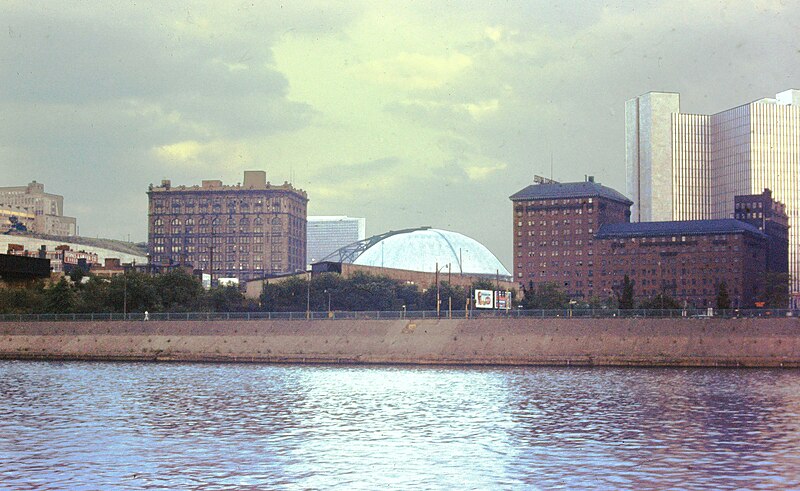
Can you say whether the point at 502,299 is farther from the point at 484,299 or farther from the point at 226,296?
the point at 226,296

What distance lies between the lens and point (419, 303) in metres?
192

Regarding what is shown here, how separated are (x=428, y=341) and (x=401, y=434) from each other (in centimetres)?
6971

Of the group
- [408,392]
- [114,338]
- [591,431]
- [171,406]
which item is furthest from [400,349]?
[591,431]

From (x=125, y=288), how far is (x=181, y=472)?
118m

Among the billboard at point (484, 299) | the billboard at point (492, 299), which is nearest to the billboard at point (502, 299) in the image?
the billboard at point (492, 299)

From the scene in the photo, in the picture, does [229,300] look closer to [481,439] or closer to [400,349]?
[400,349]

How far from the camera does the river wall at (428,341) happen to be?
104062 mm

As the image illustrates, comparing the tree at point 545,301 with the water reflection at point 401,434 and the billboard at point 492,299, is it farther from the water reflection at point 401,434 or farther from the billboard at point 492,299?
the water reflection at point 401,434

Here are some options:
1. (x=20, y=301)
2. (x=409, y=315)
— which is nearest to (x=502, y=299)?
(x=409, y=315)

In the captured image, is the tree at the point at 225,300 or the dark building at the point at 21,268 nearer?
the dark building at the point at 21,268

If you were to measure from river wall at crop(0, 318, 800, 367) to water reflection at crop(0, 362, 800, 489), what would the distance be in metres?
24.4

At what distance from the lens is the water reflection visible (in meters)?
33.1

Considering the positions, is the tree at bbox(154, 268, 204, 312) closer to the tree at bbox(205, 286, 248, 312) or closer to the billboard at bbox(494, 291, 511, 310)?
the tree at bbox(205, 286, 248, 312)

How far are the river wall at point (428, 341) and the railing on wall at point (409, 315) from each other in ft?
8.69
